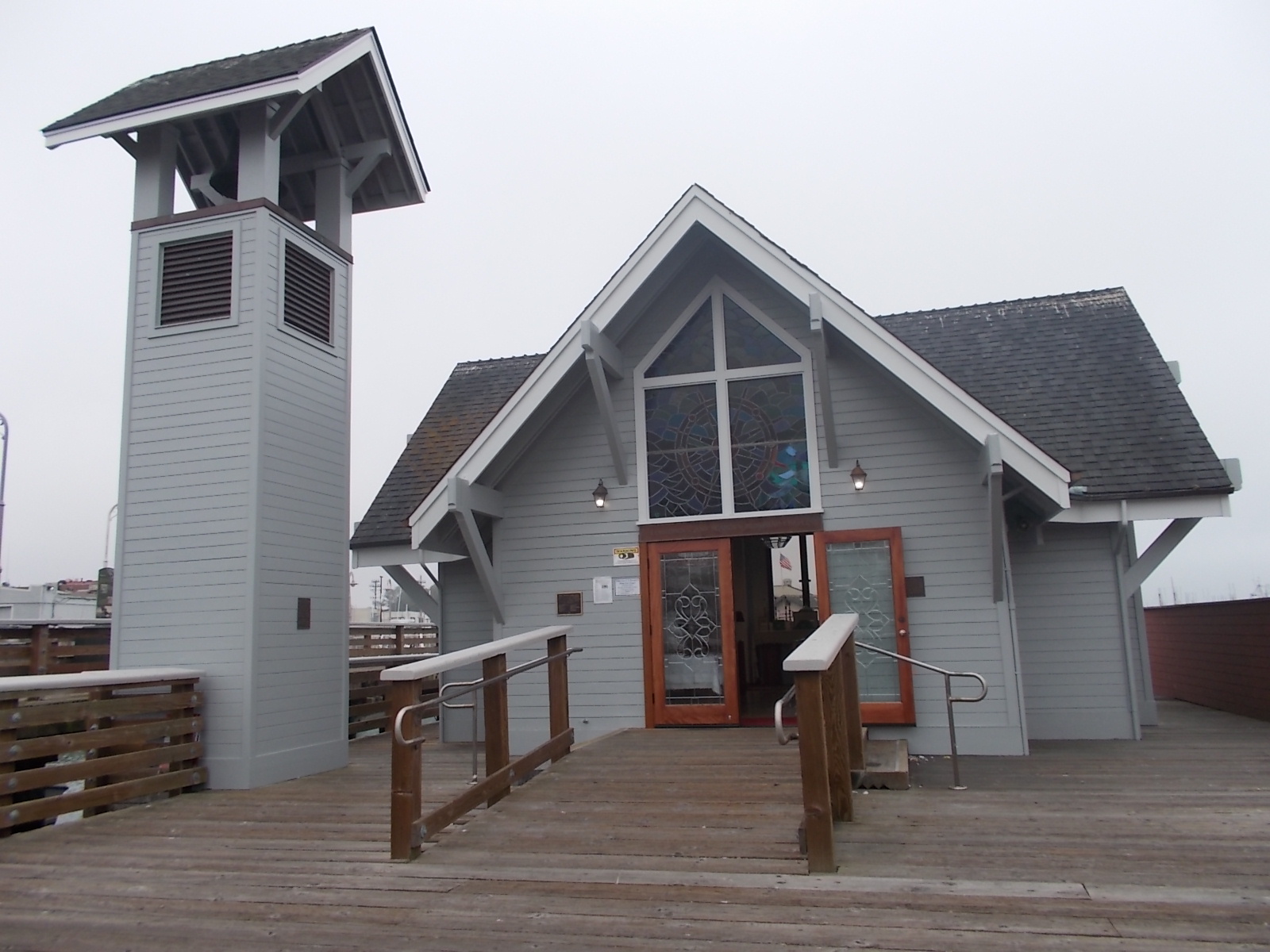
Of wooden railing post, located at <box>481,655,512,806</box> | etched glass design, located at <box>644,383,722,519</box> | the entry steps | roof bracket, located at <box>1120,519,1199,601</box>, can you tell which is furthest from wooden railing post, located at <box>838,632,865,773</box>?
roof bracket, located at <box>1120,519,1199,601</box>

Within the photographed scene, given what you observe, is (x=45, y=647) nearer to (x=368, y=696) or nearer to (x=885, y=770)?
(x=368, y=696)

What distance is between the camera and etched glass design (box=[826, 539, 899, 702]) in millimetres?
8008

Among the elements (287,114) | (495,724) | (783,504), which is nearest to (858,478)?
(783,504)

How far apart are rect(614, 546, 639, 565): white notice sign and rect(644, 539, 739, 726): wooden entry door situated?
0.14m

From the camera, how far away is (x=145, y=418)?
26.1 feet

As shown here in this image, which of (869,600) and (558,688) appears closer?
(558,688)

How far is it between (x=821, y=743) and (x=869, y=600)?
4.23 metres

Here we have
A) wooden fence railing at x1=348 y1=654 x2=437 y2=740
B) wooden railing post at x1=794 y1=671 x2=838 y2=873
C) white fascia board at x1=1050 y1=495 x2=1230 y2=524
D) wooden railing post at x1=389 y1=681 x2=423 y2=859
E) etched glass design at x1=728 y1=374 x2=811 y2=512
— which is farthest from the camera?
wooden fence railing at x1=348 y1=654 x2=437 y2=740

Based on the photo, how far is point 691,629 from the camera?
8.41 metres

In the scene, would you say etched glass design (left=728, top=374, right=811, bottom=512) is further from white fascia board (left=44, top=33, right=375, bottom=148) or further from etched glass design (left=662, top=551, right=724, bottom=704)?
white fascia board (left=44, top=33, right=375, bottom=148)

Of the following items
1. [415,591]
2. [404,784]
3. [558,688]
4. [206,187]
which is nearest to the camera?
[404,784]

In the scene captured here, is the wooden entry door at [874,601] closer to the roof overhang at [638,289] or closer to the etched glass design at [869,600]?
the etched glass design at [869,600]

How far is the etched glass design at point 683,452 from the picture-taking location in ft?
28.1

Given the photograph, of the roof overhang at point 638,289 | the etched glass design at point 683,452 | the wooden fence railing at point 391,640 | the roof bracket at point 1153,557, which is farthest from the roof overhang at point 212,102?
the roof bracket at point 1153,557
